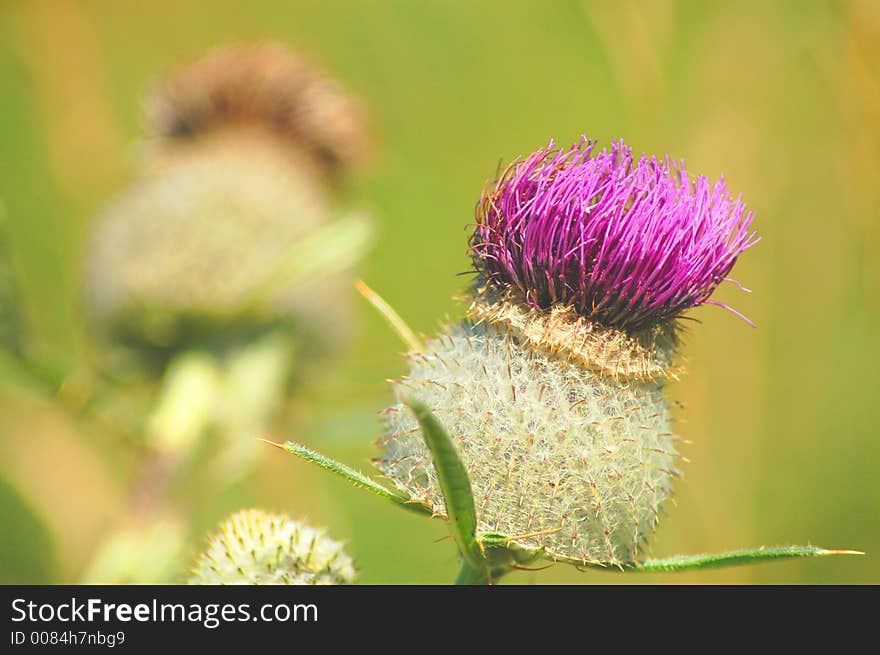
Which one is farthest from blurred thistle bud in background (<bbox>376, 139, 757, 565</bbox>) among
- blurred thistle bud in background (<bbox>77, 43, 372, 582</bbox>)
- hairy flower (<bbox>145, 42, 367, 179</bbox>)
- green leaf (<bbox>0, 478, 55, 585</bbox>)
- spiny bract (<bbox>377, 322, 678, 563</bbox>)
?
hairy flower (<bbox>145, 42, 367, 179</bbox>)

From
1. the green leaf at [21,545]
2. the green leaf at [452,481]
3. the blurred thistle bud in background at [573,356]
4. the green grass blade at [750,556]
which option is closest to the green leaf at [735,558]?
the green grass blade at [750,556]

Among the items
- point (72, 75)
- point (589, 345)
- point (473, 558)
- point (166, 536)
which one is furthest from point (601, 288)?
point (72, 75)

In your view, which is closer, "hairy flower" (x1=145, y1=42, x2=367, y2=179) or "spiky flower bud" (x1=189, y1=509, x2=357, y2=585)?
"spiky flower bud" (x1=189, y1=509, x2=357, y2=585)

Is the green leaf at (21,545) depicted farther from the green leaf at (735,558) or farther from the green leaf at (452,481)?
the green leaf at (735,558)

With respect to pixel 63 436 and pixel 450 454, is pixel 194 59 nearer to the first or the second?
pixel 63 436

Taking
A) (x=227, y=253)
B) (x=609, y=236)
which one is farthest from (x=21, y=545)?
(x=609, y=236)

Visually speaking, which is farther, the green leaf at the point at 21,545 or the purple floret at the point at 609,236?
the green leaf at the point at 21,545

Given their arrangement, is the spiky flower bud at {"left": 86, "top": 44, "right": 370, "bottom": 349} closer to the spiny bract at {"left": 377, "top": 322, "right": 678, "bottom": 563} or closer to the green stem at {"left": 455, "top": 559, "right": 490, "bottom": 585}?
the spiny bract at {"left": 377, "top": 322, "right": 678, "bottom": 563}
